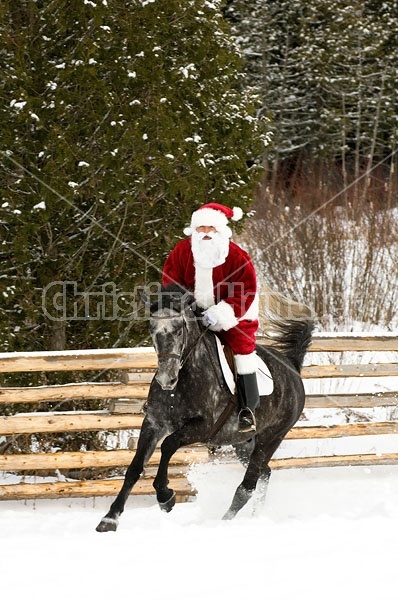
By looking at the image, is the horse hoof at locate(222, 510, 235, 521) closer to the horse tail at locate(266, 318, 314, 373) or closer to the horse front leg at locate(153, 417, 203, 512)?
the horse front leg at locate(153, 417, 203, 512)

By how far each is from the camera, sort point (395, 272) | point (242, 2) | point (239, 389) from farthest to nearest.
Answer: point (242, 2), point (395, 272), point (239, 389)

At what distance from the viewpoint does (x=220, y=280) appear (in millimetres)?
5938

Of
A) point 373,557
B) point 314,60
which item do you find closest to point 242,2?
point 314,60

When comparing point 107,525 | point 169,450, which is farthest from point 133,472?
point 107,525

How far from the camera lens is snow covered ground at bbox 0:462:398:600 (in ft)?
14.0

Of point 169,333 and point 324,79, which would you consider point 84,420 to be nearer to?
point 169,333

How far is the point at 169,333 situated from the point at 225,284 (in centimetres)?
101

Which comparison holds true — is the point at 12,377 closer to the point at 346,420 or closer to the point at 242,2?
the point at 346,420

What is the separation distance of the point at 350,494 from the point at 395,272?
5913 millimetres

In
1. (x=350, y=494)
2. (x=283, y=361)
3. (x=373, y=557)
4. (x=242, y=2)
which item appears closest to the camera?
(x=373, y=557)

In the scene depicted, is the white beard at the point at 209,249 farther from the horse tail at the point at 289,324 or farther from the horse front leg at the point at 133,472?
the horse tail at the point at 289,324

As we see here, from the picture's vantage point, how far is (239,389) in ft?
19.7

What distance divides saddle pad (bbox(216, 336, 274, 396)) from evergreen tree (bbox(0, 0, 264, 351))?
2250 millimetres

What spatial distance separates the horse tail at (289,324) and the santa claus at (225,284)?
47.2 inches
